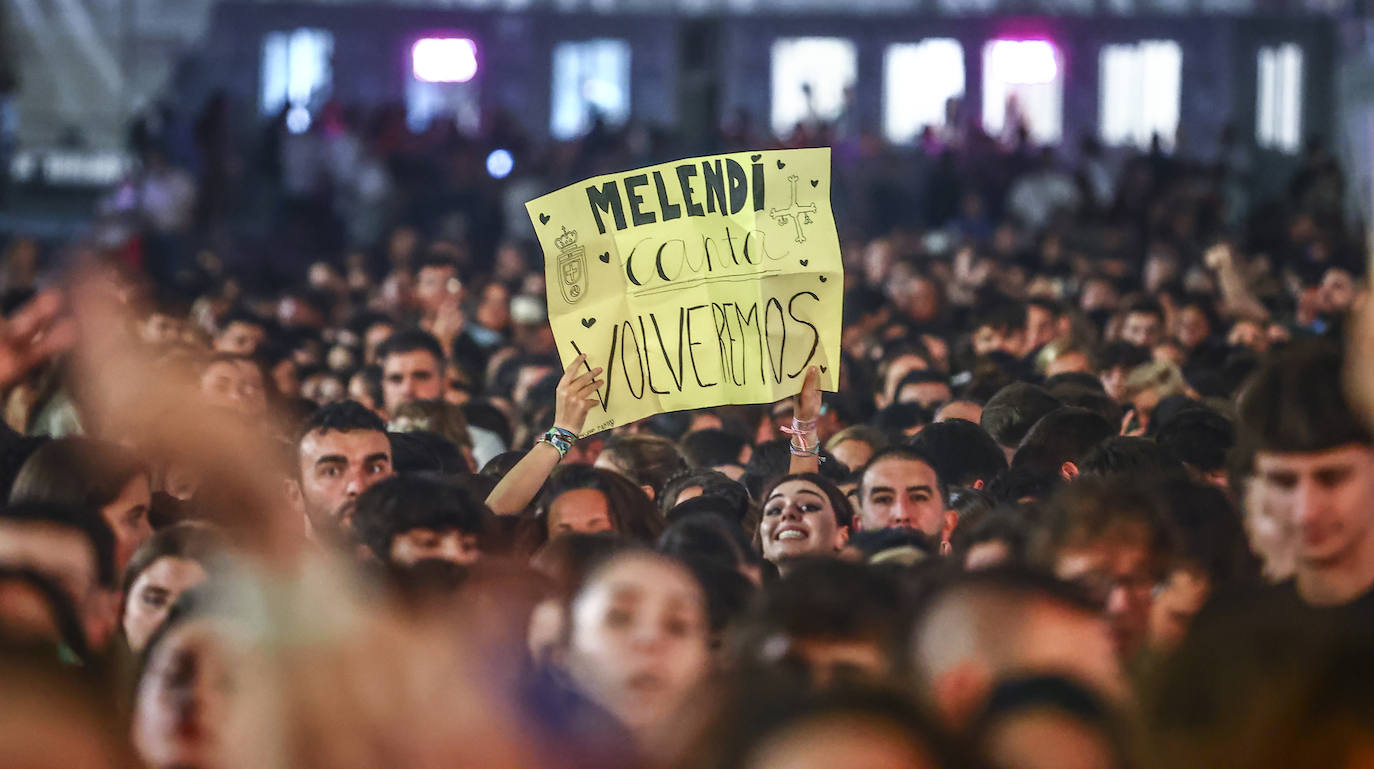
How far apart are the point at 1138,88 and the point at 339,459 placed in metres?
25.6

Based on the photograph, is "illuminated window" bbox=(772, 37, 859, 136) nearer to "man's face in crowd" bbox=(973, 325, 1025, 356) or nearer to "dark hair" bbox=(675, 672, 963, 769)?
"man's face in crowd" bbox=(973, 325, 1025, 356)

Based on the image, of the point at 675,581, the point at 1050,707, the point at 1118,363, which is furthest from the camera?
the point at 1118,363

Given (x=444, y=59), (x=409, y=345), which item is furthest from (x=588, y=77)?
(x=409, y=345)

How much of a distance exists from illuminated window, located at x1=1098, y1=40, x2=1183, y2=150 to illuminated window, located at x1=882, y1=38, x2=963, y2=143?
2332 mm

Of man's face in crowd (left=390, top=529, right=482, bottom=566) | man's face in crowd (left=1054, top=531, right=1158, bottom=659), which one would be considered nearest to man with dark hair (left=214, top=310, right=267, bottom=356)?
man's face in crowd (left=390, top=529, right=482, bottom=566)

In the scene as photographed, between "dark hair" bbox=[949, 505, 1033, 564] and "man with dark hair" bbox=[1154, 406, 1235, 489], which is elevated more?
"dark hair" bbox=[949, 505, 1033, 564]

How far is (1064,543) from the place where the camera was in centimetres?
412

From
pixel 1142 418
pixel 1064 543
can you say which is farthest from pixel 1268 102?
pixel 1064 543

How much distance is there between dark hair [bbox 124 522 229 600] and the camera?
14.8ft

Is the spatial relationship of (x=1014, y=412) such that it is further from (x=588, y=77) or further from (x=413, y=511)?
(x=588, y=77)

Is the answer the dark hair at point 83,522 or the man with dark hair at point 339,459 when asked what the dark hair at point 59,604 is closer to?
the dark hair at point 83,522

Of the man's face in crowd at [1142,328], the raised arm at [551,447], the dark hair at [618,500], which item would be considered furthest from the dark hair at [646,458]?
the man's face in crowd at [1142,328]

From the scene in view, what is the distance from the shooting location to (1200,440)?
261 inches

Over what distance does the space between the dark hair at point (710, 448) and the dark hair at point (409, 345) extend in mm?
1750
